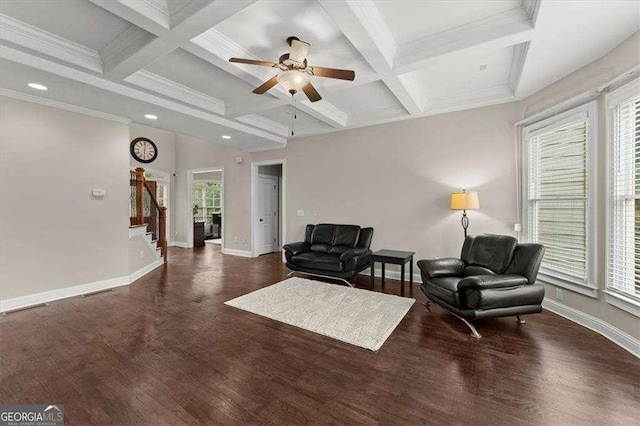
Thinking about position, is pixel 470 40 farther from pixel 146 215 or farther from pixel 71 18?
pixel 146 215

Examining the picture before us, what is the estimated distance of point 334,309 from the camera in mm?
3352

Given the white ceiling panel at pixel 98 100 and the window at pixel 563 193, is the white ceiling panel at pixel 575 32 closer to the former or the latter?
the window at pixel 563 193

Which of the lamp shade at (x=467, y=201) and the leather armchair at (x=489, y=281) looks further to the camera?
the lamp shade at (x=467, y=201)

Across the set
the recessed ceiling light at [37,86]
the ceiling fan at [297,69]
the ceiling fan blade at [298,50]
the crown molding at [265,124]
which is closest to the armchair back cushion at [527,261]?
the ceiling fan at [297,69]

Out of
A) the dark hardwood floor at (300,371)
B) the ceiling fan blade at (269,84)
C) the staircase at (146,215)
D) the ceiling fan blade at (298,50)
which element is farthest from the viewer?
the staircase at (146,215)

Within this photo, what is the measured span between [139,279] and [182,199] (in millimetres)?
3943

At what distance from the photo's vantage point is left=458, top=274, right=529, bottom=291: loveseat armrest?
2.63m

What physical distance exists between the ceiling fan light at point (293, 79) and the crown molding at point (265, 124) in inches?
90.9

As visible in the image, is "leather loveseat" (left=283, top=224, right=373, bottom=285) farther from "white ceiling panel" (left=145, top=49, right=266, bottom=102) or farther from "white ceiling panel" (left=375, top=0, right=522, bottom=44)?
"white ceiling panel" (left=375, top=0, right=522, bottom=44)

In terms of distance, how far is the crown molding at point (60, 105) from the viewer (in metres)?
3.39

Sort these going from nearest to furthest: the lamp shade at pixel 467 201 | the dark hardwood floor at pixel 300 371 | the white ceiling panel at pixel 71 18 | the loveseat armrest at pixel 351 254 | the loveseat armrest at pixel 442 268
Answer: the dark hardwood floor at pixel 300 371 → the white ceiling panel at pixel 71 18 → the loveseat armrest at pixel 442 268 → the lamp shade at pixel 467 201 → the loveseat armrest at pixel 351 254

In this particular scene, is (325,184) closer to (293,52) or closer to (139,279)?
(293,52)

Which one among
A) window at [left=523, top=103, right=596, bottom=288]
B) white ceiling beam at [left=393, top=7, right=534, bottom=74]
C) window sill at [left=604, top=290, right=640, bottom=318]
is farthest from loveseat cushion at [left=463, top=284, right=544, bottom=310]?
white ceiling beam at [left=393, top=7, right=534, bottom=74]

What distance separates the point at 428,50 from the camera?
2.74 m
